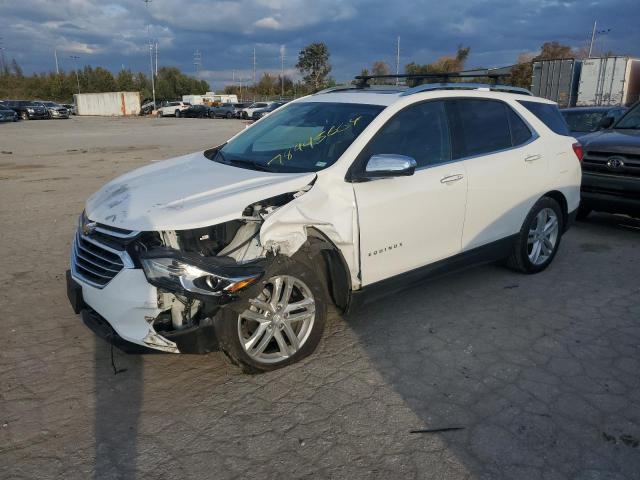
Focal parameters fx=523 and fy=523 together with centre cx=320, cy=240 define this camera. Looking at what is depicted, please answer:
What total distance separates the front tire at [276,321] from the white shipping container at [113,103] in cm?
6333

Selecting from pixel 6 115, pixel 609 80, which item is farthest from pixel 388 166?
pixel 6 115

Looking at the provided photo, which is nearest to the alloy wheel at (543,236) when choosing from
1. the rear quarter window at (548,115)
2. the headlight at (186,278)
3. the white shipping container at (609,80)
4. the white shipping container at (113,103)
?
the rear quarter window at (548,115)

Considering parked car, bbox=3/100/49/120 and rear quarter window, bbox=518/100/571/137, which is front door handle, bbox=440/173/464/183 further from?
parked car, bbox=3/100/49/120

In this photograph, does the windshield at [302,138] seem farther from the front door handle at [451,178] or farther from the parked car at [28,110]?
the parked car at [28,110]

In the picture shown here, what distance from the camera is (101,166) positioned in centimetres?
1440

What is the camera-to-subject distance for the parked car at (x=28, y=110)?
1799 inches

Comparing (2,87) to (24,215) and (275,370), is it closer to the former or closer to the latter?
(24,215)

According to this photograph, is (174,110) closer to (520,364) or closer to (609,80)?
(609,80)

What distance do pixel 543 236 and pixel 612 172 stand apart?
213 cm

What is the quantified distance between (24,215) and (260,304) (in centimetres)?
635

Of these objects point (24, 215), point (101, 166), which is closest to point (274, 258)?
point (24, 215)

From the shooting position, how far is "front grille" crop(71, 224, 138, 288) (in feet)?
10.2

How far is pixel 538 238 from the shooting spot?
17.5 feet

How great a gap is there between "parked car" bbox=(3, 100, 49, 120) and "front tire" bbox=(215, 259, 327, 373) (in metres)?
50.3
